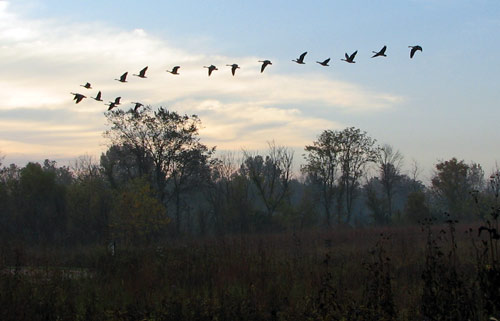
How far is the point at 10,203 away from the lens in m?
37.1

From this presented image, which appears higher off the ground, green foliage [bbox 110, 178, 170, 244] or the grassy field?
green foliage [bbox 110, 178, 170, 244]

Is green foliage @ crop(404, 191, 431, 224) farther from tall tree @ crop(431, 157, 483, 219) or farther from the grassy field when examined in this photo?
the grassy field

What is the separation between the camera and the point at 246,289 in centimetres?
891

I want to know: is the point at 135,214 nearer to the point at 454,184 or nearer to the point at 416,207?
the point at 416,207

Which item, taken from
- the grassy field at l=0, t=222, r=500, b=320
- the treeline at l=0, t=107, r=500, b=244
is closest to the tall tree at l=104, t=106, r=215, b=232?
the treeline at l=0, t=107, r=500, b=244

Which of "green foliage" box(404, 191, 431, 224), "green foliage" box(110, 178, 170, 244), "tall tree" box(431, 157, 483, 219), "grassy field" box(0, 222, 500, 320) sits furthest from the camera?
"tall tree" box(431, 157, 483, 219)

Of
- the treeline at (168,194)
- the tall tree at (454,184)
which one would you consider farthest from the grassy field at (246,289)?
the tall tree at (454,184)

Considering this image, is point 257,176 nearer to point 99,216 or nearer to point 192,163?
point 192,163

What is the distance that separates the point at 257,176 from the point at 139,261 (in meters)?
34.9

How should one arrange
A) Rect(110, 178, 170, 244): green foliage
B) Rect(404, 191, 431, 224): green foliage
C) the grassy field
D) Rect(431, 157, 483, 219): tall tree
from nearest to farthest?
the grassy field < Rect(110, 178, 170, 244): green foliage < Rect(404, 191, 431, 224): green foliage < Rect(431, 157, 483, 219): tall tree

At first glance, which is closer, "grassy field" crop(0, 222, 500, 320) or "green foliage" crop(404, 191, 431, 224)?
"grassy field" crop(0, 222, 500, 320)

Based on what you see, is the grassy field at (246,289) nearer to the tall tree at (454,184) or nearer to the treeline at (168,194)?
the treeline at (168,194)

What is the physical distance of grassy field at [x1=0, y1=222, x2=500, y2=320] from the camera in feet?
17.4

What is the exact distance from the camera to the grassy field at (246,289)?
5.31 metres
